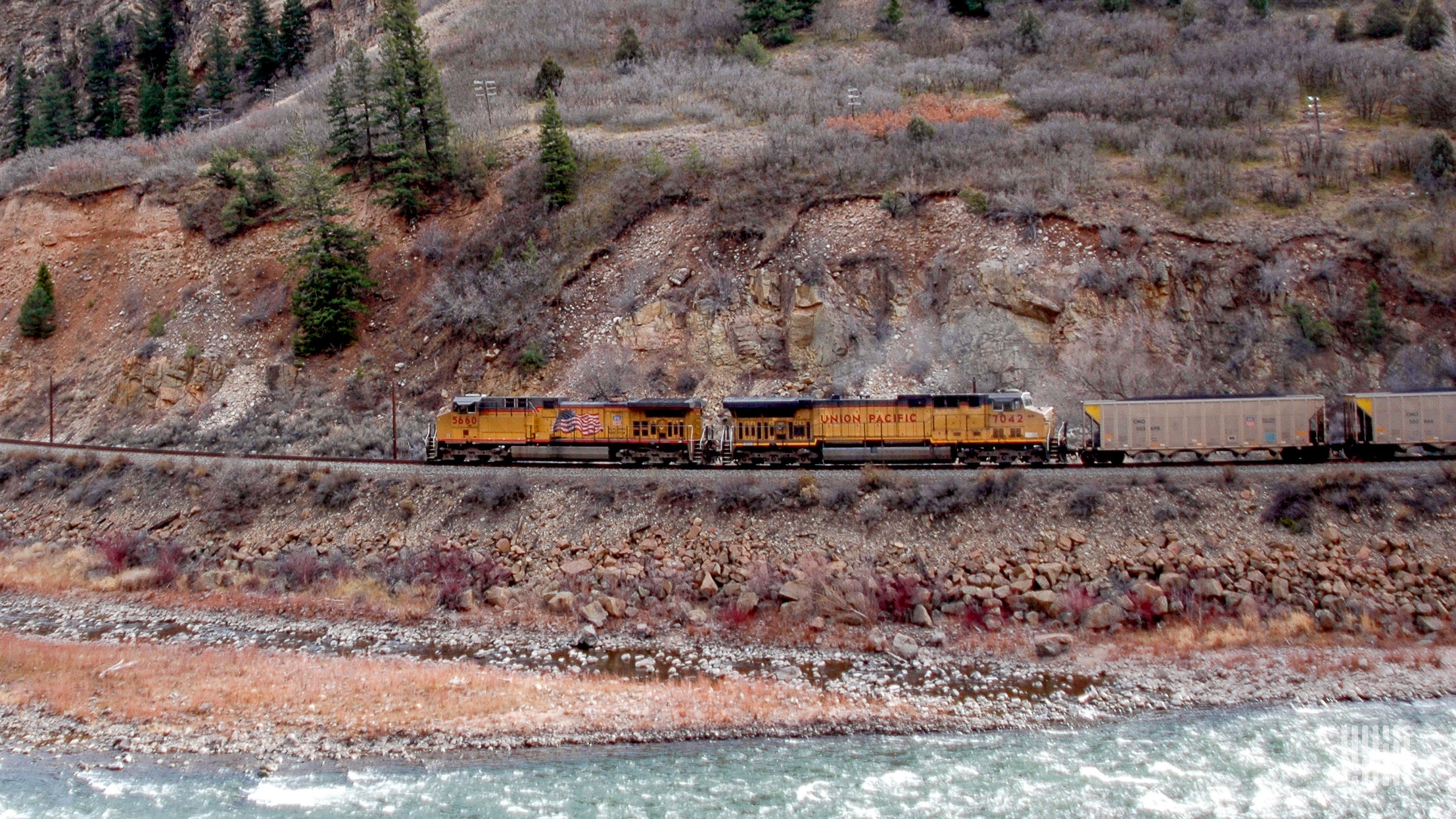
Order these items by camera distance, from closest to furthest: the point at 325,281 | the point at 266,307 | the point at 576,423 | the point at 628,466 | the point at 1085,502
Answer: the point at 1085,502, the point at 628,466, the point at 576,423, the point at 325,281, the point at 266,307

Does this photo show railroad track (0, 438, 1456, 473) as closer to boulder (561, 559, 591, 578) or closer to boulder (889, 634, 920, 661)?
boulder (561, 559, 591, 578)

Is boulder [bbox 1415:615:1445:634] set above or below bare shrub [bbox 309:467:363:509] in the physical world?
below

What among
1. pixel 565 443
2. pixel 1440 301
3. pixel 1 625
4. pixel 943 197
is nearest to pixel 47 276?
pixel 1 625

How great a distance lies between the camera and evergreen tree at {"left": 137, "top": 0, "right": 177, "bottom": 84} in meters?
77.9

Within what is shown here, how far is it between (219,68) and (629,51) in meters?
35.2

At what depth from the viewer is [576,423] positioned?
30672mm

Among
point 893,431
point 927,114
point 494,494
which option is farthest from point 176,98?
point 893,431

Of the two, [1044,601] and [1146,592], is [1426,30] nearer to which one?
[1146,592]

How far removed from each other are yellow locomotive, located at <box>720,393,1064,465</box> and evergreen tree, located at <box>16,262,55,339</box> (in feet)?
127

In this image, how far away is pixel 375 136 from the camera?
5219cm

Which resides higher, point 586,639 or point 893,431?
point 893,431

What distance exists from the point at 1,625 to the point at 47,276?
96.9ft

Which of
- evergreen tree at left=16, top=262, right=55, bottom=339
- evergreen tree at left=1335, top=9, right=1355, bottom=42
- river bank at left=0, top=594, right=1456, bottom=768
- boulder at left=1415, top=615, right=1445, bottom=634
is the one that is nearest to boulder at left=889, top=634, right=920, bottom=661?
river bank at left=0, top=594, right=1456, bottom=768

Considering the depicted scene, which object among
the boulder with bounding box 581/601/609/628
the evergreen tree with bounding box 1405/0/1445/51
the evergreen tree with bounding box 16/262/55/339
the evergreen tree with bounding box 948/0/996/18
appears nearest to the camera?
the boulder with bounding box 581/601/609/628
